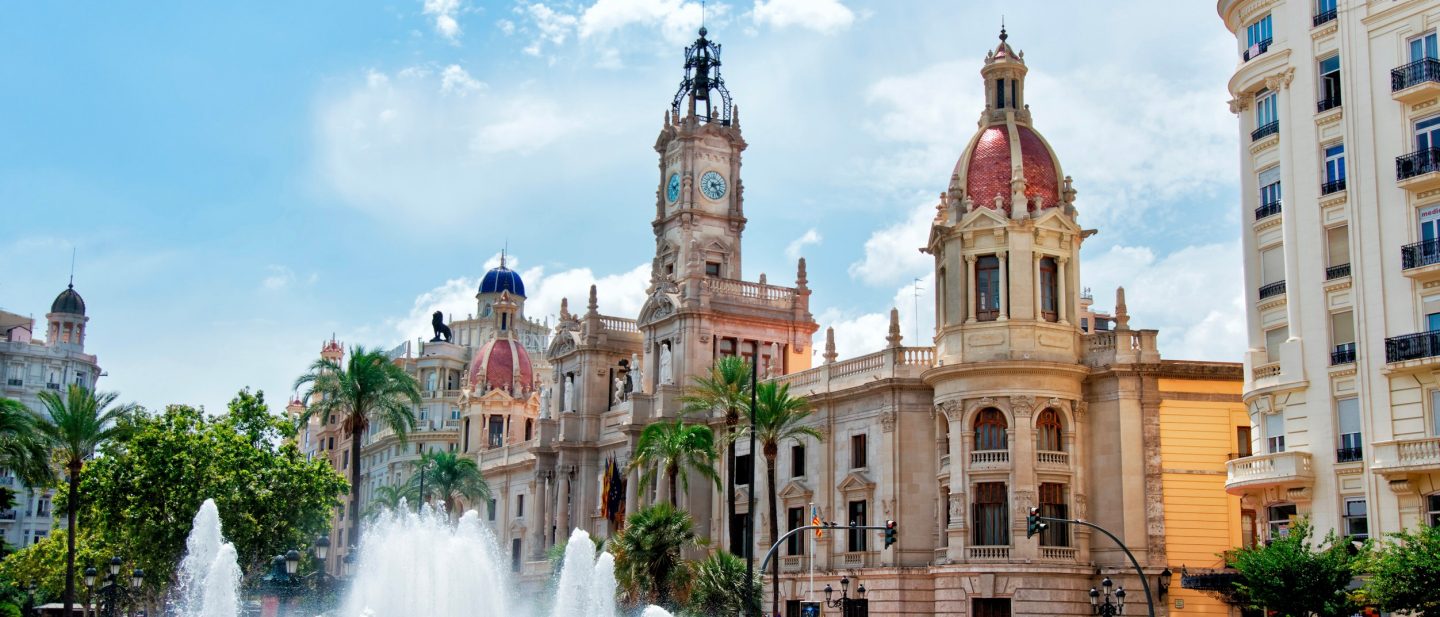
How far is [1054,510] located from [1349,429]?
1366 centimetres

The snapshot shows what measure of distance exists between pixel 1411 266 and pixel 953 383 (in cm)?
1808

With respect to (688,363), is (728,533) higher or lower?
lower

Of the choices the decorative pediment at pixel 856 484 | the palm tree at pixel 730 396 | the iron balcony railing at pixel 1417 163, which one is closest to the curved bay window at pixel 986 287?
the decorative pediment at pixel 856 484

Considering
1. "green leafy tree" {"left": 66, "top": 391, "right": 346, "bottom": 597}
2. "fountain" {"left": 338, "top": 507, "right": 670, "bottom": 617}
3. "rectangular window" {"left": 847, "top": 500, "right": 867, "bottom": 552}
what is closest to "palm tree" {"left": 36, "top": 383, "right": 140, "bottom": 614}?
"green leafy tree" {"left": 66, "top": 391, "right": 346, "bottom": 597}

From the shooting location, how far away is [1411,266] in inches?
1426

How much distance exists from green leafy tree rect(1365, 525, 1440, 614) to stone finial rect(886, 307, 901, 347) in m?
23.2

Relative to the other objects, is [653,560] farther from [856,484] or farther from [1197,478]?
[1197,478]

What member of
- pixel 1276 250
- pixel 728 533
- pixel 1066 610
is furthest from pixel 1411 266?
pixel 728 533

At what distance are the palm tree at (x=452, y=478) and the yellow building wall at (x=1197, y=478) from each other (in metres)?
43.2

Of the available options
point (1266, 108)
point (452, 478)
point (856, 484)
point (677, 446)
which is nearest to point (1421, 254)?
point (1266, 108)

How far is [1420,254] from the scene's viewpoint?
119 feet

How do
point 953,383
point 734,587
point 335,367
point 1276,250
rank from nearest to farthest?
point 1276,250
point 734,587
point 953,383
point 335,367

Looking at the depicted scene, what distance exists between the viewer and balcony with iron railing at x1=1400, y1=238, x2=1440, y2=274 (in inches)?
1412

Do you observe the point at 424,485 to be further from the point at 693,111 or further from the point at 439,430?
the point at 439,430
